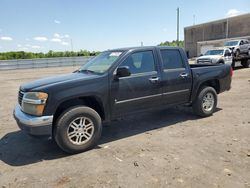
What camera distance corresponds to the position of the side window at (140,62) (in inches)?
189

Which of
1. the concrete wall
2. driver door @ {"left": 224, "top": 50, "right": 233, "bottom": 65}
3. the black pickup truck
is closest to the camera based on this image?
the black pickup truck

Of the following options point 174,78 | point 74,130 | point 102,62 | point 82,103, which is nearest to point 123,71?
point 102,62

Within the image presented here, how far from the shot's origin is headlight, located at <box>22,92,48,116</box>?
3898mm

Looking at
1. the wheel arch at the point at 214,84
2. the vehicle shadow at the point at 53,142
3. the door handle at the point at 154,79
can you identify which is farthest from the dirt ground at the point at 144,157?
the door handle at the point at 154,79

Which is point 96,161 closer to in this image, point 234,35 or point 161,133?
point 161,133

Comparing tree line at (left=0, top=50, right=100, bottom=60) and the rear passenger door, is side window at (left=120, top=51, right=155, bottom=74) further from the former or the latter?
tree line at (left=0, top=50, right=100, bottom=60)

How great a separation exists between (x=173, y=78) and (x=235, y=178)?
265cm

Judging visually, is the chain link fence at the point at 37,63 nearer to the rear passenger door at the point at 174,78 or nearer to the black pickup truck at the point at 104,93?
the black pickup truck at the point at 104,93

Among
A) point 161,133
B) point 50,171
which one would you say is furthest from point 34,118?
point 161,133

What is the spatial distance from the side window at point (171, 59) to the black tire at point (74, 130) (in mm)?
2024

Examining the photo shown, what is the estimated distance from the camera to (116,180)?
10.7 feet

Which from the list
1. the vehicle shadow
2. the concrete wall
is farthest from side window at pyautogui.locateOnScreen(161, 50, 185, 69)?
the concrete wall

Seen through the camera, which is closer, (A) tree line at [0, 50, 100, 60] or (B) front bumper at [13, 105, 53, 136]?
(B) front bumper at [13, 105, 53, 136]

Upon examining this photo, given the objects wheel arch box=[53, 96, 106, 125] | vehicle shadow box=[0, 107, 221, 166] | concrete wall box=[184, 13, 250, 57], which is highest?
concrete wall box=[184, 13, 250, 57]
